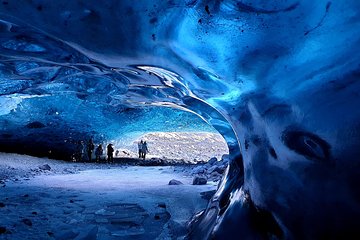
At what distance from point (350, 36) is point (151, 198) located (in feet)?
10.0

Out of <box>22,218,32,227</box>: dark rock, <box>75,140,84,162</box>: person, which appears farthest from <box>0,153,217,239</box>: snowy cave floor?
<box>75,140,84,162</box>: person

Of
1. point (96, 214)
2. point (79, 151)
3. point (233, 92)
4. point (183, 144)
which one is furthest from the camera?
point (183, 144)

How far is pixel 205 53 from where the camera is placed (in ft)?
7.39

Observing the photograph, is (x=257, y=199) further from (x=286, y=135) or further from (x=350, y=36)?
(x=350, y=36)

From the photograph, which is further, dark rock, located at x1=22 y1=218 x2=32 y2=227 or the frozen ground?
the frozen ground

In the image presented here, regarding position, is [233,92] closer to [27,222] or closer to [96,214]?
[96,214]

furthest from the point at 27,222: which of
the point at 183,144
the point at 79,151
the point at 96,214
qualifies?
the point at 183,144

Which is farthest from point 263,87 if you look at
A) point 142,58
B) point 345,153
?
point 142,58

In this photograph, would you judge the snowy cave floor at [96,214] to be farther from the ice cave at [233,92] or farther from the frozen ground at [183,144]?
the frozen ground at [183,144]

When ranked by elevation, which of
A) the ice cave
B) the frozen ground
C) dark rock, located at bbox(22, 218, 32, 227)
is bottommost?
dark rock, located at bbox(22, 218, 32, 227)

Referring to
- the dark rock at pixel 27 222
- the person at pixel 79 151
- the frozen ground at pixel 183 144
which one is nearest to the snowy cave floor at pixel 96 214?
the dark rock at pixel 27 222

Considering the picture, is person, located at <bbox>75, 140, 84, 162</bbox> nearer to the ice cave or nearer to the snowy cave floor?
the ice cave

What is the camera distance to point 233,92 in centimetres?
228

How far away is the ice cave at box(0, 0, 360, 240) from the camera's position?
1.24 m
